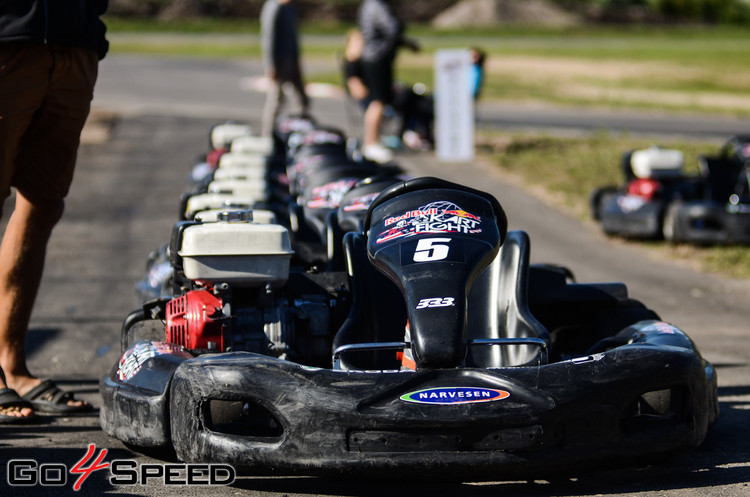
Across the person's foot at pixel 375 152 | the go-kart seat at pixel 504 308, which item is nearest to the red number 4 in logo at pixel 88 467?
the go-kart seat at pixel 504 308

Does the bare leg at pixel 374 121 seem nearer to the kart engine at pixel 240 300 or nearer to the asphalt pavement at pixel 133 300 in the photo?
the asphalt pavement at pixel 133 300

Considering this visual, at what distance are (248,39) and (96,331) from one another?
3492 centimetres

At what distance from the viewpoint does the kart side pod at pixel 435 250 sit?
3.74 metres

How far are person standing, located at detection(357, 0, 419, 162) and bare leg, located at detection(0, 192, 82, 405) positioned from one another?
8296 mm

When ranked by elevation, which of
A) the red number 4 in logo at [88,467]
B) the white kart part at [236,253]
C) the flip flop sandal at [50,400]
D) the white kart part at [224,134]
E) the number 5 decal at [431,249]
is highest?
the number 5 decal at [431,249]

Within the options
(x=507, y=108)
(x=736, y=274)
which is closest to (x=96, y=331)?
(x=736, y=274)

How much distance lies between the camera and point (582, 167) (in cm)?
1298

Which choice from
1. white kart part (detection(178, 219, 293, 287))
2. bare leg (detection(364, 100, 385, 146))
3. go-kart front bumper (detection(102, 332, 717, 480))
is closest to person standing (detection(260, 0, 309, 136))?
bare leg (detection(364, 100, 385, 146))

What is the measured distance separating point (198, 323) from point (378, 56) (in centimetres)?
920

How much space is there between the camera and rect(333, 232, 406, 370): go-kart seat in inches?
173

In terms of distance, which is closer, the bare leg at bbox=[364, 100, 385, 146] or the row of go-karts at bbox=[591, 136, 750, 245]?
the row of go-karts at bbox=[591, 136, 750, 245]

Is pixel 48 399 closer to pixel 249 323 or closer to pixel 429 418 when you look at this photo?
pixel 249 323

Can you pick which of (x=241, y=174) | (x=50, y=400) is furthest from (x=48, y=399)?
(x=241, y=174)

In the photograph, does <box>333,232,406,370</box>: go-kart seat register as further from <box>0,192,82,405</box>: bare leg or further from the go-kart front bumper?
<box>0,192,82,405</box>: bare leg
